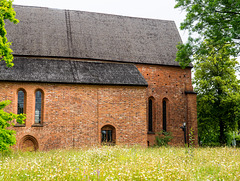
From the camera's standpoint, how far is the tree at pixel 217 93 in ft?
91.5

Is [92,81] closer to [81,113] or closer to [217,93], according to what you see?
[81,113]

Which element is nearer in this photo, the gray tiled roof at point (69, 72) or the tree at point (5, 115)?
the tree at point (5, 115)

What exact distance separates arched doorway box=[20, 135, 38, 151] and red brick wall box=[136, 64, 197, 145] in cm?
976

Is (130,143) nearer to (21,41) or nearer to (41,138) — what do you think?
(41,138)

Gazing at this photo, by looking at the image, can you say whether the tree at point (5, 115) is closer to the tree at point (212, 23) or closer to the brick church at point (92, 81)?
the brick church at point (92, 81)

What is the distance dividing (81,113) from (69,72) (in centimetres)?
310

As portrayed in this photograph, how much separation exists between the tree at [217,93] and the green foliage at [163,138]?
7453mm

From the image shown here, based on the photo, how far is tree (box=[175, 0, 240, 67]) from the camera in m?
16.8

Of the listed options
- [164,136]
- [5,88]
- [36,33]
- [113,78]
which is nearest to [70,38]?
[36,33]

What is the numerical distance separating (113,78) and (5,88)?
24.3 feet

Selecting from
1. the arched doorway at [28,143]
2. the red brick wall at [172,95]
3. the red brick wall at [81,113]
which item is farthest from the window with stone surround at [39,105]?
the red brick wall at [172,95]

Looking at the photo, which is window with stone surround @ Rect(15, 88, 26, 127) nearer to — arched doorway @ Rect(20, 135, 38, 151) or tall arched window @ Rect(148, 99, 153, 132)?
arched doorway @ Rect(20, 135, 38, 151)

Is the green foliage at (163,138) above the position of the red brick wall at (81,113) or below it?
below

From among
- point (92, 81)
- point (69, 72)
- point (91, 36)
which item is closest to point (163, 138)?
point (92, 81)
